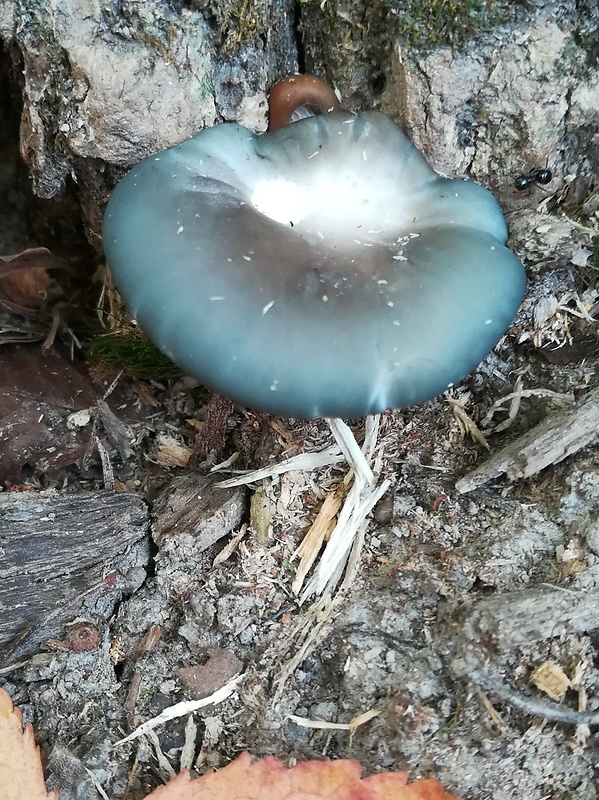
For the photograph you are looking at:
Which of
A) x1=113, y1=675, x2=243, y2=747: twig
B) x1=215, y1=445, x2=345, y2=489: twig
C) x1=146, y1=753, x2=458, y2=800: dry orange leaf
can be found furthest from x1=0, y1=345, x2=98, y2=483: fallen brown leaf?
x1=146, y1=753, x2=458, y2=800: dry orange leaf

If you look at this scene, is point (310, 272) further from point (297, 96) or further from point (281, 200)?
point (297, 96)

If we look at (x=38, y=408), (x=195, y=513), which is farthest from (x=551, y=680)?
(x=38, y=408)

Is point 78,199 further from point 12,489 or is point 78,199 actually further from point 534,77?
point 534,77

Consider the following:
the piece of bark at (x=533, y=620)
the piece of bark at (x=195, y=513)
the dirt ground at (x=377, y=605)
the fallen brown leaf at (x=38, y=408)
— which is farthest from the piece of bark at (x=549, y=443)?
the fallen brown leaf at (x=38, y=408)

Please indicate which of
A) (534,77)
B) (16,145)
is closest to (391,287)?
(534,77)

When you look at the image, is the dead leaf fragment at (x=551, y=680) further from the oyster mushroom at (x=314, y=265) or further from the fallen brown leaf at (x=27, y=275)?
the fallen brown leaf at (x=27, y=275)

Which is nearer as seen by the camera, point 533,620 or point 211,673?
point 533,620

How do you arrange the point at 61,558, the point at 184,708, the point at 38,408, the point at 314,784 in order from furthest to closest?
the point at 38,408, the point at 61,558, the point at 184,708, the point at 314,784
